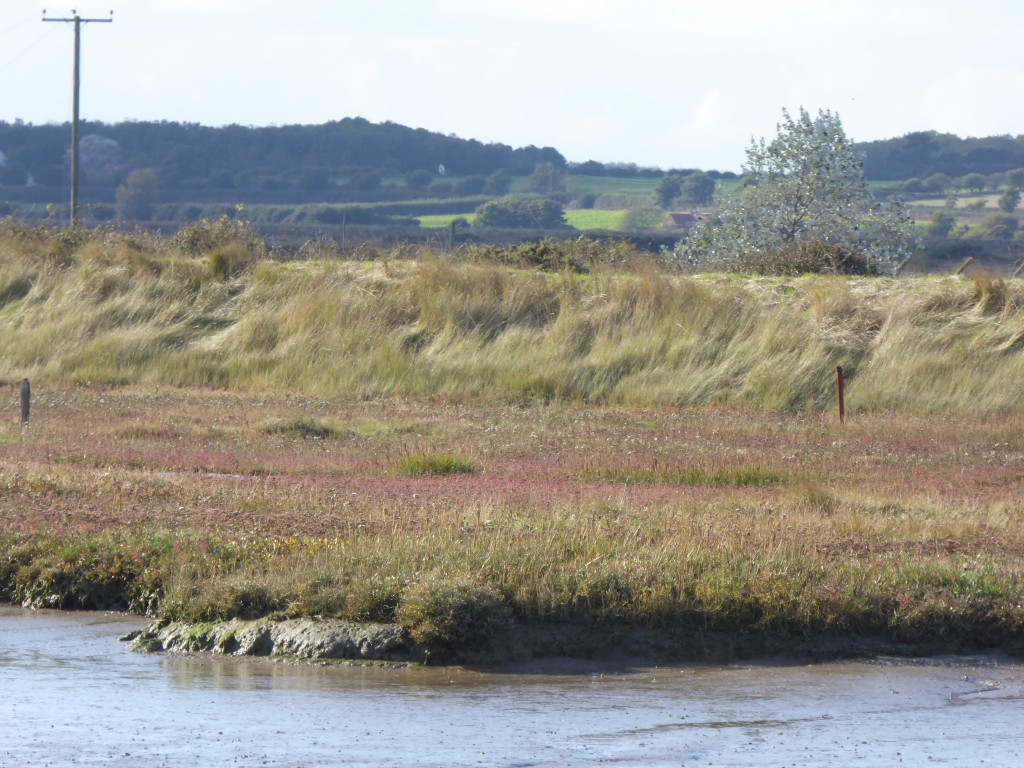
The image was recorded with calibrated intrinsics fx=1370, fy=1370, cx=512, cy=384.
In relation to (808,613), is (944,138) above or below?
above

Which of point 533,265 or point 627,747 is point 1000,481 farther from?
point 533,265

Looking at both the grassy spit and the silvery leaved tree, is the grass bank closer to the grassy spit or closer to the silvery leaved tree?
the grassy spit

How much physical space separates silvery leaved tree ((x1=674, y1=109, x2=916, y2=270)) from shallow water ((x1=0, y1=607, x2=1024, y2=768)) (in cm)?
3054

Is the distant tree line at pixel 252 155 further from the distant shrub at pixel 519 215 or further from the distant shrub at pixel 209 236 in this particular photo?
the distant shrub at pixel 209 236

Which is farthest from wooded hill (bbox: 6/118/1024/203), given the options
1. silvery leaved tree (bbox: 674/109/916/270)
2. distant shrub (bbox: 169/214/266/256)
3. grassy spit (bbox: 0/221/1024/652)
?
grassy spit (bbox: 0/221/1024/652)

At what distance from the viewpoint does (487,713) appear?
7.27 m

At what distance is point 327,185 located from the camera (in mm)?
106688

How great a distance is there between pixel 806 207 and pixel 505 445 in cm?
2582

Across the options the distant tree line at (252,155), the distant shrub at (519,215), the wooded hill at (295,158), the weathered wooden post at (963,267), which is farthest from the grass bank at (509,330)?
the distant tree line at (252,155)

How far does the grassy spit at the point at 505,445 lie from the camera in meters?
8.74

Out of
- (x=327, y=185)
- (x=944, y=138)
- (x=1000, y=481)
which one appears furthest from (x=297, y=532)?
(x=944, y=138)

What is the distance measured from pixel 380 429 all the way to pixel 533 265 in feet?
37.3

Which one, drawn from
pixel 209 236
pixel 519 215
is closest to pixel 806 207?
Result: pixel 209 236

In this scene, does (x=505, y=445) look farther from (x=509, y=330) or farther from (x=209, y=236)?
(x=209, y=236)
